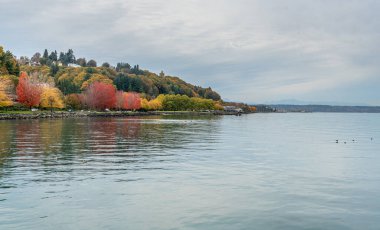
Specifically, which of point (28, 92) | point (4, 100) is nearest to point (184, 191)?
point (4, 100)

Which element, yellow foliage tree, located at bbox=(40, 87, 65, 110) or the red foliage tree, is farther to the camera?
yellow foliage tree, located at bbox=(40, 87, 65, 110)

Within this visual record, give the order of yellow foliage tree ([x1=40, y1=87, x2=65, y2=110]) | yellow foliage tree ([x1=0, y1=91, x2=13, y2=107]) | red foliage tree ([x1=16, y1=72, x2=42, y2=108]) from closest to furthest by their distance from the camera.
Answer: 1. yellow foliage tree ([x1=0, y1=91, x2=13, y2=107])
2. red foliage tree ([x1=16, y1=72, x2=42, y2=108])
3. yellow foliage tree ([x1=40, y1=87, x2=65, y2=110])

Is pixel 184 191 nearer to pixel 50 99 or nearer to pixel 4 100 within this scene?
pixel 4 100

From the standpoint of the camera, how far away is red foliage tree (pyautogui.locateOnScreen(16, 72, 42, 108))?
163 meters

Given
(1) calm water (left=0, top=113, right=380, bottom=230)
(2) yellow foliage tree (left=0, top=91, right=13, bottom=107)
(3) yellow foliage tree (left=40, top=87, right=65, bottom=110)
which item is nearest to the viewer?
(1) calm water (left=0, top=113, right=380, bottom=230)

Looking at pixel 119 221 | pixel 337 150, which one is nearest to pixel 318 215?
pixel 119 221

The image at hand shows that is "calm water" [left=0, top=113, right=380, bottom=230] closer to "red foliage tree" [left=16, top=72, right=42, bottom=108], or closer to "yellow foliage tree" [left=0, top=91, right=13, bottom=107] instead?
"yellow foliage tree" [left=0, top=91, right=13, bottom=107]

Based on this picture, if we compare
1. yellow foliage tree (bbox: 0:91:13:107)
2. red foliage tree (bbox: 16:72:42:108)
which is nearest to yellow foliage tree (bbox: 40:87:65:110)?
red foliage tree (bbox: 16:72:42:108)

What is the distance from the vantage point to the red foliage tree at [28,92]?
16338 cm

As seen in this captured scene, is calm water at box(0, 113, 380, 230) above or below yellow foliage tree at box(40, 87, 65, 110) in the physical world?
below

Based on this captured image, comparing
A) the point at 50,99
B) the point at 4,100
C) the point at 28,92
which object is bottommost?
the point at 4,100

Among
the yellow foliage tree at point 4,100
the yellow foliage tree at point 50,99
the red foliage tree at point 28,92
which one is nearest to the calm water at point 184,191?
the yellow foliage tree at point 4,100

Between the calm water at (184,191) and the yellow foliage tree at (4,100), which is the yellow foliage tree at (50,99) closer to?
the yellow foliage tree at (4,100)

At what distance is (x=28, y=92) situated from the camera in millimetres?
164375
